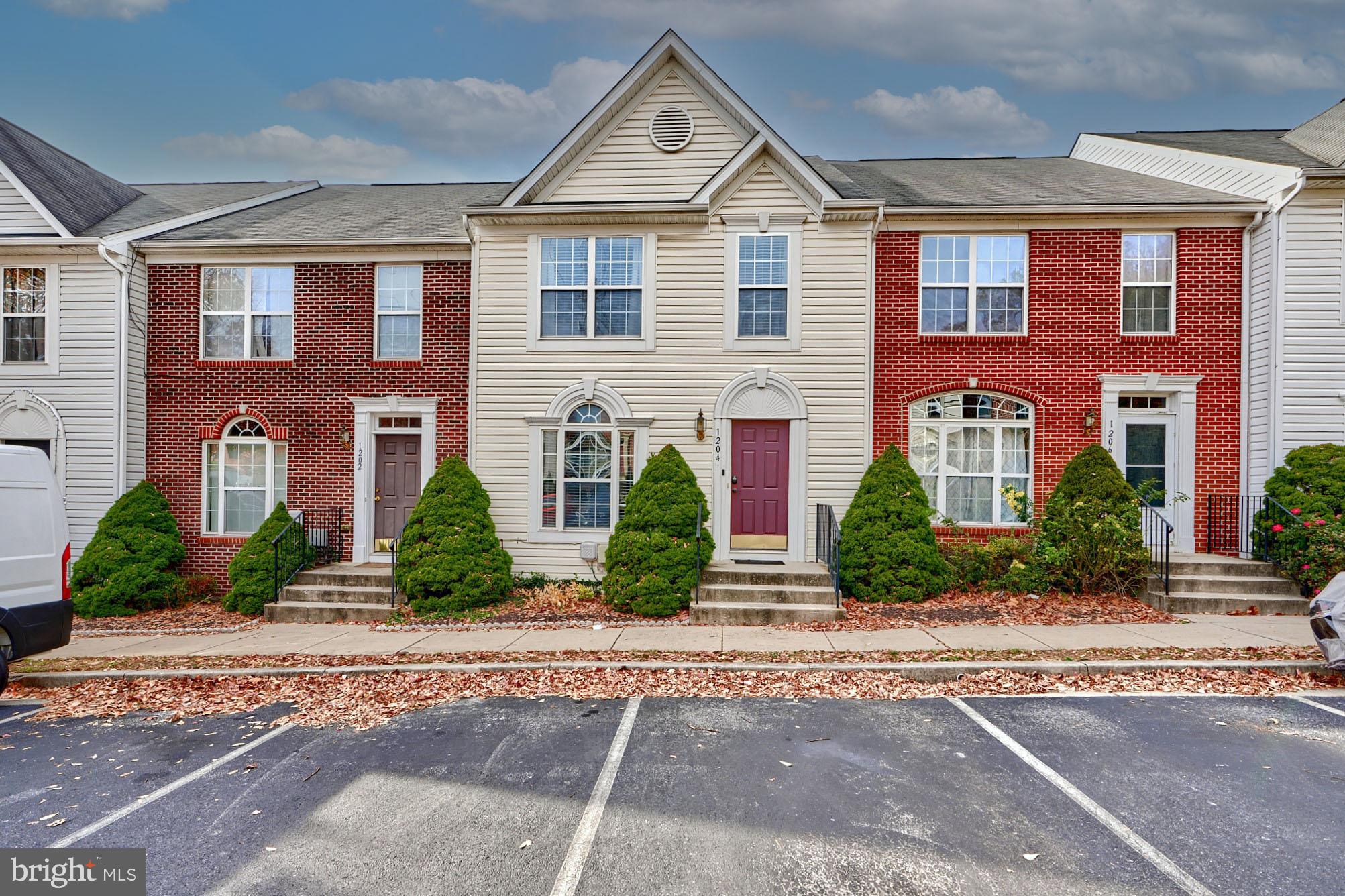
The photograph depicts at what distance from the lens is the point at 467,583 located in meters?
9.61

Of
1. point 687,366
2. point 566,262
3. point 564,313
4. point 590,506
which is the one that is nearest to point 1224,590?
point 687,366

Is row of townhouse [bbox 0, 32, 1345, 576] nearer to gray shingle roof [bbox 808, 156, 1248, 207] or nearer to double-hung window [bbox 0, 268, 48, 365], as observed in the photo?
double-hung window [bbox 0, 268, 48, 365]

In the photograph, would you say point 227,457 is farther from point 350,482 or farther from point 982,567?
point 982,567

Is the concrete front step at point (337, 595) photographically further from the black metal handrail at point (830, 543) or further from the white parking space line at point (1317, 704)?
the white parking space line at point (1317, 704)

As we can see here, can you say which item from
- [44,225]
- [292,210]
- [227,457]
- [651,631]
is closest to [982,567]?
[651,631]

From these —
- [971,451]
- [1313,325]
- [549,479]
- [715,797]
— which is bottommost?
[715,797]

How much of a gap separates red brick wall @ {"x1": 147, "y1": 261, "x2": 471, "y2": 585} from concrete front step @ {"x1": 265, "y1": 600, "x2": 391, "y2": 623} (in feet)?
7.24

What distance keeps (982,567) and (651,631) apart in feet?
18.4

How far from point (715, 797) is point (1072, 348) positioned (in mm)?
10112

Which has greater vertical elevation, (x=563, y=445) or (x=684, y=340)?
(x=684, y=340)

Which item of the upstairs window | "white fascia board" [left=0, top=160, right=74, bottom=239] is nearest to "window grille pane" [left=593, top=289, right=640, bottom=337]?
the upstairs window

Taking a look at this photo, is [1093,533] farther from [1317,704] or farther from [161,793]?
[161,793]

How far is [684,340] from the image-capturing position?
10781 mm


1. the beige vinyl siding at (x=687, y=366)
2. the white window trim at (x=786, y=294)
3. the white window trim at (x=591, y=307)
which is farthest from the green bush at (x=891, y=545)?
the white window trim at (x=591, y=307)
